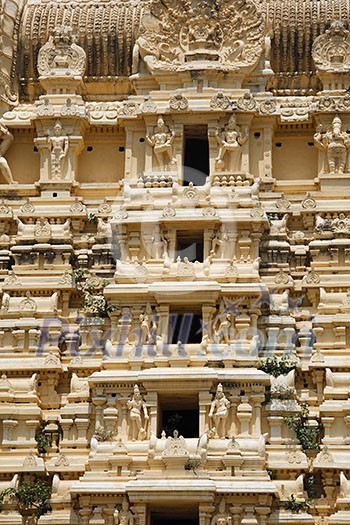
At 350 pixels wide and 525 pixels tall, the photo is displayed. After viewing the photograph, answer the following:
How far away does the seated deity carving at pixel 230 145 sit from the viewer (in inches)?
1446

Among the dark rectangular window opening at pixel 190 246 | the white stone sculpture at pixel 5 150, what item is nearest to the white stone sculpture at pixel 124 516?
the dark rectangular window opening at pixel 190 246

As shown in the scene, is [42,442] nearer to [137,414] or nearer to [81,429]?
[81,429]

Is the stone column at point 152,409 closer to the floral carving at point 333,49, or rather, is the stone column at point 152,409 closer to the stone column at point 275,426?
the stone column at point 275,426

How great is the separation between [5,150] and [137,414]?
9.15m

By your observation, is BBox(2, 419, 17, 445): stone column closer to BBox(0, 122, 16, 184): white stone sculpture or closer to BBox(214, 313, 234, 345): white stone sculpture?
BBox(214, 313, 234, 345): white stone sculpture

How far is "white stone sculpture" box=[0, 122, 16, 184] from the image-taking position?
37.6 m

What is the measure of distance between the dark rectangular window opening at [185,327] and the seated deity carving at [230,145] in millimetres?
4384

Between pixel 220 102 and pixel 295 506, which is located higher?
pixel 220 102

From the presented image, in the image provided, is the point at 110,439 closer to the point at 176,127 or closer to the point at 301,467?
the point at 301,467

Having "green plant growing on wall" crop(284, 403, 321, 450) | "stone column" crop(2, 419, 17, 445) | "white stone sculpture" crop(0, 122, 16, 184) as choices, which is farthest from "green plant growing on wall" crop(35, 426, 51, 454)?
"white stone sculpture" crop(0, 122, 16, 184)

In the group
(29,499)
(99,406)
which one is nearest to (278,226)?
(99,406)

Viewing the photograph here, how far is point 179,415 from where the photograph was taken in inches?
1328

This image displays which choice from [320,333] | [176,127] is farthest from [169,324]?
[176,127]

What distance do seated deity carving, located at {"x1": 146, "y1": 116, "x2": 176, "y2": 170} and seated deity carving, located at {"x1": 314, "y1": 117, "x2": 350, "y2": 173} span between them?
3644 mm
